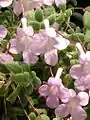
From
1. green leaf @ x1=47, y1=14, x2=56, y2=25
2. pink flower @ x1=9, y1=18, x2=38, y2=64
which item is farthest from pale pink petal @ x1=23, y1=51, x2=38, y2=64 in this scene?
green leaf @ x1=47, y1=14, x2=56, y2=25

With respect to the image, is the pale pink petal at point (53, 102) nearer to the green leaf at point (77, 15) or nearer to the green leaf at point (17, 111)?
the green leaf at point (17, 111)

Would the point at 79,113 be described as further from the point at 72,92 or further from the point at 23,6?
the point at 23,6

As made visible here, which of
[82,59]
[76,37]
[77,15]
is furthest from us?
[77,15]

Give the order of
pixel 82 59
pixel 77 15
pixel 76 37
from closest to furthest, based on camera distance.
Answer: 1. pixel 82 59
2. pixel 76 37
3. pixel 77 15

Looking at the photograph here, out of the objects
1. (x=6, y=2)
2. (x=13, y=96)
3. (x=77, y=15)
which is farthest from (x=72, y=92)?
(x=77, y=15)

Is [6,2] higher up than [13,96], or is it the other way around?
[6,2]

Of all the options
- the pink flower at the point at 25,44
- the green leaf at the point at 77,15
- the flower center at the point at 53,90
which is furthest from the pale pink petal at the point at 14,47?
the green leaf at the point at 77,15
